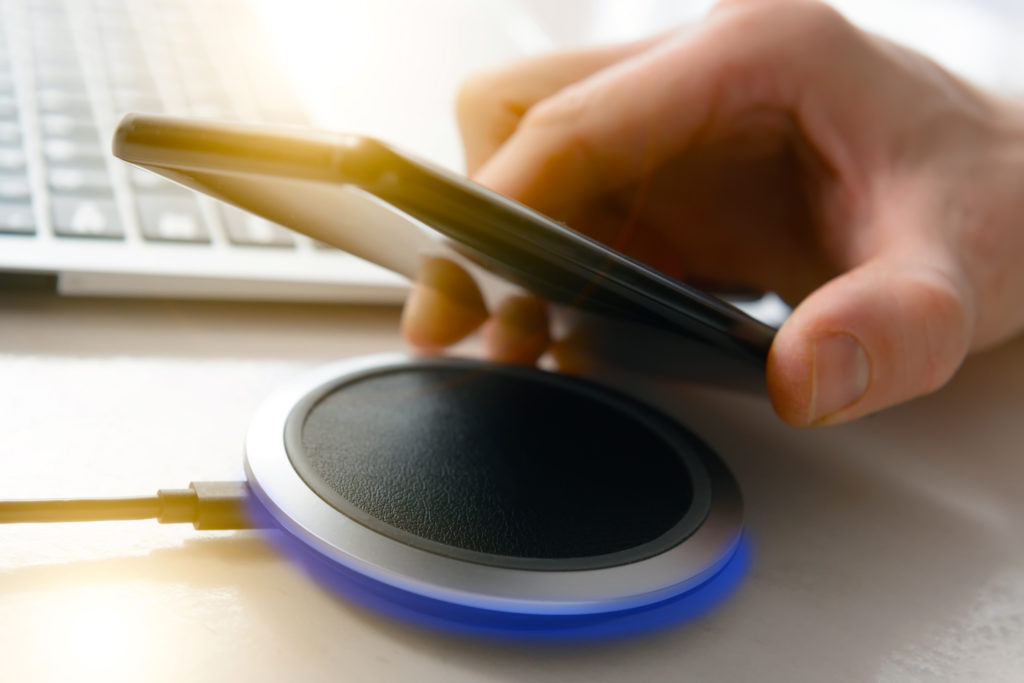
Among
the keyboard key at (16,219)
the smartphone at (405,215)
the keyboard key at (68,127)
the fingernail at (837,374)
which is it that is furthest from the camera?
the keyboard key at (68,127)

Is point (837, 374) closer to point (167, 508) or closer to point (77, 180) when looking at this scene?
point (167, 508)

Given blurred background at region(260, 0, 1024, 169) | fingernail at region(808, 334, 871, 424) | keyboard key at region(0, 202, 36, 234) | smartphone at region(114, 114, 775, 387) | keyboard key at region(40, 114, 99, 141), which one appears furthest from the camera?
blurred background at region(260, 0, 1024, 169)

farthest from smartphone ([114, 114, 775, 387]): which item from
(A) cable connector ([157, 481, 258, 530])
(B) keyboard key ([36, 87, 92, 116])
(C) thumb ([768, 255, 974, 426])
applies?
(B) keyboard key ([36, 87, 92, 116])

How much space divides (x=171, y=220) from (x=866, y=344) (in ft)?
1.43

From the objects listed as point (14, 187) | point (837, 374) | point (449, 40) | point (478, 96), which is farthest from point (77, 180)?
point (449, 40)

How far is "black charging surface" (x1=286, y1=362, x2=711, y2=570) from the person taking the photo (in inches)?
13.1

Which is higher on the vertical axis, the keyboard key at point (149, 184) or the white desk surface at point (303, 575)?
the keyboard key at point (149, 184)

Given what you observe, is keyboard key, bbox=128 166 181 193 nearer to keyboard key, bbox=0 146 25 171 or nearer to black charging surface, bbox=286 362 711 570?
keyboard key, bbox=0 146 25 171

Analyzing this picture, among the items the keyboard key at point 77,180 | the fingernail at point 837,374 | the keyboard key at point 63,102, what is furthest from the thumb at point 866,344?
the keyboard key at point 63,102

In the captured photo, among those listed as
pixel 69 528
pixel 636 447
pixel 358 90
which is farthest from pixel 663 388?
pixel 358 90

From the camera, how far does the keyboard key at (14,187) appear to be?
1.79ft

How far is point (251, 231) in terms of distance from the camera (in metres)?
0.59

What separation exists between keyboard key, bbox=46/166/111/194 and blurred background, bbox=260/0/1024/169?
0.83 ft

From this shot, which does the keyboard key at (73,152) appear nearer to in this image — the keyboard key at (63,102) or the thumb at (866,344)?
the keyboard key at (63,102)
